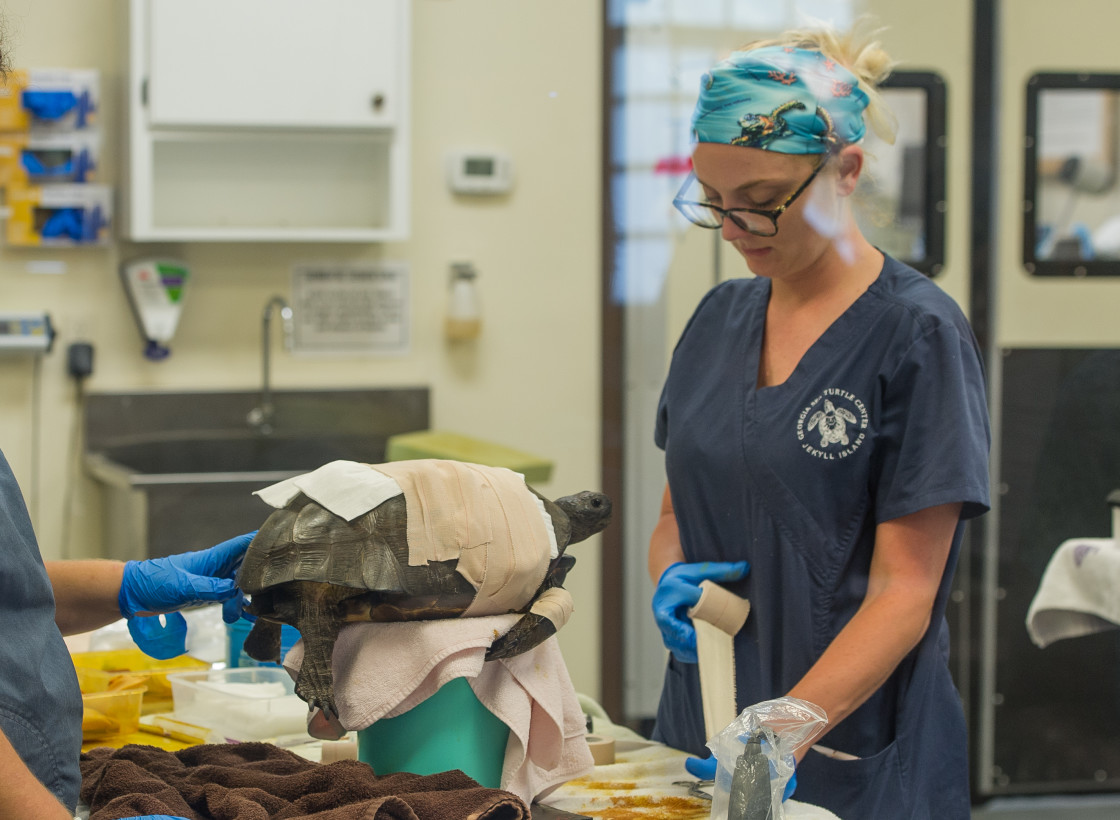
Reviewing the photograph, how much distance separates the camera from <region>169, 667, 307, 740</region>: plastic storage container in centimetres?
125

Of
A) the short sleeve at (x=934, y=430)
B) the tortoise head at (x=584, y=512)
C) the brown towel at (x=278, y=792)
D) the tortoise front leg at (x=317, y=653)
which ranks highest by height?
the short sleeve at (x=934, y=430)

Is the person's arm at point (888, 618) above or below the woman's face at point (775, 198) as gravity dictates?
below

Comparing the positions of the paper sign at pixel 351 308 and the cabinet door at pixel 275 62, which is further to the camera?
the paper sign at pixel 351 308

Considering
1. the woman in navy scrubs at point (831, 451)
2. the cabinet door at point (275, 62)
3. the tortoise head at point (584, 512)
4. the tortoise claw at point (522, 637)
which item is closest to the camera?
the tortoise claw at point (522, 637)

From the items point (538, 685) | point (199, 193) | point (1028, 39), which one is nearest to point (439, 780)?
point (538, 685)

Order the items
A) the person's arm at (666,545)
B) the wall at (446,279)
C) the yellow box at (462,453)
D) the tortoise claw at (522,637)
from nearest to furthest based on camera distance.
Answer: the tortoise claw at (522,637) → the person's arm at (666,545) → the yellow box at (462,453) → the wall at (446,279)

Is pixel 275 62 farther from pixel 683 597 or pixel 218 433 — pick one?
pixel 683 597

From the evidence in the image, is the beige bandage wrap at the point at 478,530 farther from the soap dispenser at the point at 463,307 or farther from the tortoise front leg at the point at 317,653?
the soap dispenser at the point at 463,307

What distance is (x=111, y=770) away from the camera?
0.98 meters

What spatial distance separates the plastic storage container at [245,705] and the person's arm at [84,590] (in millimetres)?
197

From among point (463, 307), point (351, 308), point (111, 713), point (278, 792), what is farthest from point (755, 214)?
point (351, 308)

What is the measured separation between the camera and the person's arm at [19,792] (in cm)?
76

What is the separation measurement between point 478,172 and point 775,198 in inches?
70.1

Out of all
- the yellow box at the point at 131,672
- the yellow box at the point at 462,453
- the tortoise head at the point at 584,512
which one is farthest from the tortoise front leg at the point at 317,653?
the yellow box at the point at 462,453
